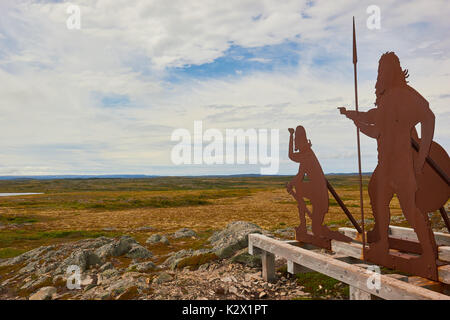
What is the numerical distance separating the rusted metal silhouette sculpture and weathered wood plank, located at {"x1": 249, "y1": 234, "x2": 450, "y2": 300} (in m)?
1.02

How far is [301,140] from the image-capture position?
7582 mm

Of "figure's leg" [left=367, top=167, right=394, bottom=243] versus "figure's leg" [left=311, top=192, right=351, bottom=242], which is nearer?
"figure's leg" [left=367, top=167, right=394, bottom=243]

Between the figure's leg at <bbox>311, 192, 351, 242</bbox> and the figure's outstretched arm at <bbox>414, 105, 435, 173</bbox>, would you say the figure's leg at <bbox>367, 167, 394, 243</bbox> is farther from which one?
the figure's leg at <bbox>311, 192, 351, 242</bbox>

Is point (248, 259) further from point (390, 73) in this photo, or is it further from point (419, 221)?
point (390, 73)

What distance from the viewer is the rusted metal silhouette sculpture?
4.84m

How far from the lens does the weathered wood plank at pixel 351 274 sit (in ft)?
12.5

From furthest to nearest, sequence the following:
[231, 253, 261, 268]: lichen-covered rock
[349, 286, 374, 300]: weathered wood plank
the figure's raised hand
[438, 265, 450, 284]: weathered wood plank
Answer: [231, 253, 261, 268]: lichen-covered rock, the figure's raised hand, [349, 286, 374, 300]: weathered wood plank, [438, 265, 450, 284]: weathered wood plank

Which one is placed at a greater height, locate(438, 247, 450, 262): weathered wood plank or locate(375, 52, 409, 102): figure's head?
locate(375, 52, 409, 102): figure's head

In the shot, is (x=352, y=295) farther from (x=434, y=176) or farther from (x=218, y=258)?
(x=218, y=258)

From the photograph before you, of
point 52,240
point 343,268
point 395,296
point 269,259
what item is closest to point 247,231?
point 269,259

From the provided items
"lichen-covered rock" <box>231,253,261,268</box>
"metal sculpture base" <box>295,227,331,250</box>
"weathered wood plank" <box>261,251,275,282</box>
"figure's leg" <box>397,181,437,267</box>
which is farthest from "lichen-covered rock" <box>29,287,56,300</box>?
"figure's leg" <box>397,181,437,267</box>

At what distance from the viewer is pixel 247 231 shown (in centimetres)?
1059

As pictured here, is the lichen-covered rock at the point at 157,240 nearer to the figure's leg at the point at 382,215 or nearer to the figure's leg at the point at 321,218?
the figure's leg at the point at 321,218

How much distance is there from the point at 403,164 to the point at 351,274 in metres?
2.16
